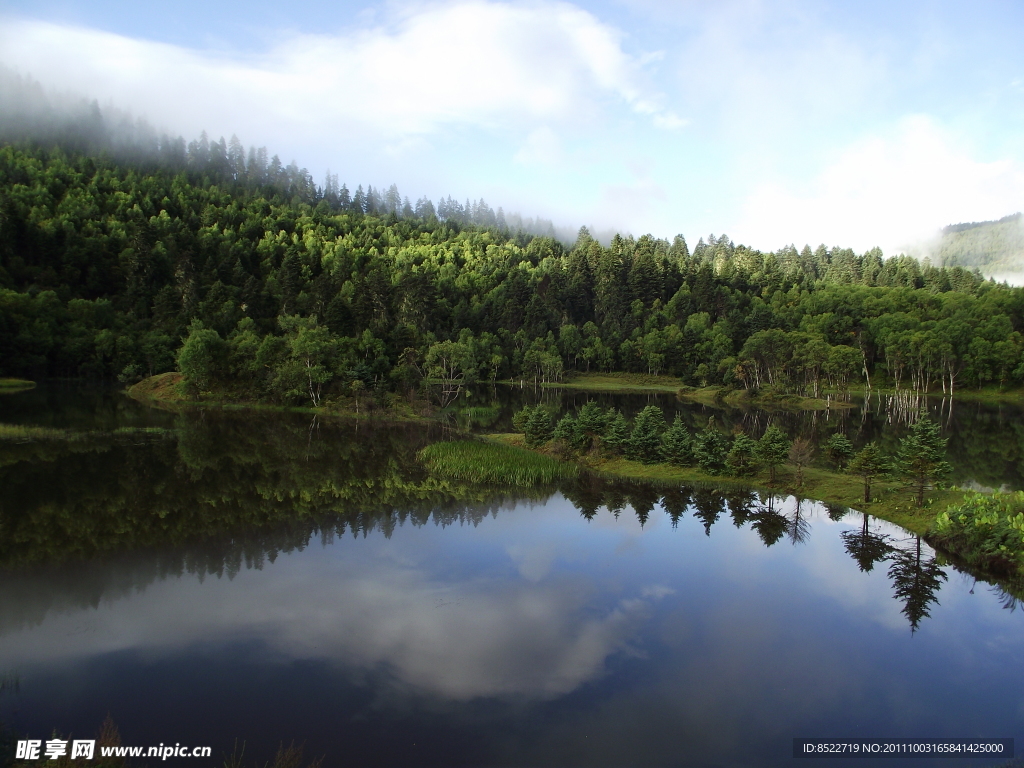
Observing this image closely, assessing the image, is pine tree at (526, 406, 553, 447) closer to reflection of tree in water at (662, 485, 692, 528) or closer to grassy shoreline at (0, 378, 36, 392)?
reflection of tree in water at (662, 485, 692, 528)

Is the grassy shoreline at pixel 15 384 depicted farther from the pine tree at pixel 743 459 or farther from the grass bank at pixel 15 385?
the pine tree at pixel 743 459

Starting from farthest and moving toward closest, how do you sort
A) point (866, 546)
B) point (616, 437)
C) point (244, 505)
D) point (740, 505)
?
point (616, 437)
point (740, 505)
point (244, 505)
point (866, 546)

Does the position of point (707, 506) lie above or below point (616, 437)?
below

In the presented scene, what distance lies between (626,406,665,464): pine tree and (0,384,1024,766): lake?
16.7ft

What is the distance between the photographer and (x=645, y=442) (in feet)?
105

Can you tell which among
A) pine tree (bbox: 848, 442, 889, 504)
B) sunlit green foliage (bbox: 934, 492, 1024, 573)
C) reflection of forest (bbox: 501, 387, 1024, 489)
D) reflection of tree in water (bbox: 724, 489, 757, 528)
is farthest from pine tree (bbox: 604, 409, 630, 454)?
sunlit green foliage (bbox: 934, 492, 1024, 573)

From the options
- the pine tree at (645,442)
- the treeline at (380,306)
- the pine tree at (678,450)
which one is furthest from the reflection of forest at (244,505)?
the treeline at (380,306)

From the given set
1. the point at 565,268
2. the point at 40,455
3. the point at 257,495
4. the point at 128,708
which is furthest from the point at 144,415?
the point at 565,268

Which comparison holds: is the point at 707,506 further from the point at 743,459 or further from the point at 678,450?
the point at 678,450

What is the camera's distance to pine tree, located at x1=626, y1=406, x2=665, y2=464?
3178 centimetres

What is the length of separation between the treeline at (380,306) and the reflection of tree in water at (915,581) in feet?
142

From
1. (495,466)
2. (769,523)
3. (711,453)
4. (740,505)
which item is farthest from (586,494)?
(769,523)

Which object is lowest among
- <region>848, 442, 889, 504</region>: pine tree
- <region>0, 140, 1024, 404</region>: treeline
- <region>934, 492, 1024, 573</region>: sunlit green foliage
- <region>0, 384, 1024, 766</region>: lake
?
<region>0, 384, 1024, 766</region>: lake

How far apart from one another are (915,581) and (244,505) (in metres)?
23.3
